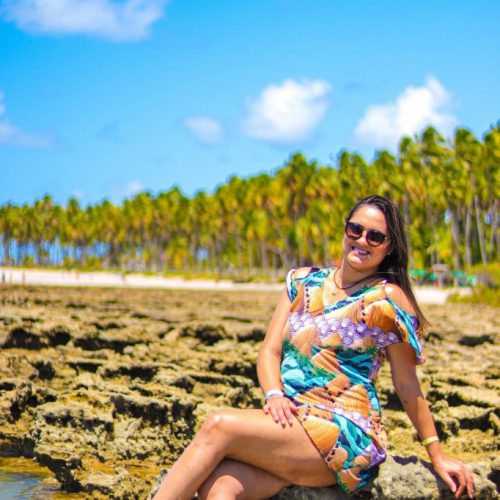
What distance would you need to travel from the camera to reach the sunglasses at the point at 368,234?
4195 mm

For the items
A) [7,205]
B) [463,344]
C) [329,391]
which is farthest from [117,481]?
[7,205]

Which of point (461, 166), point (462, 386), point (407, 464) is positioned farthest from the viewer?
point (461, 166)

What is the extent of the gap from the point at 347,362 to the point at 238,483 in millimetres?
803

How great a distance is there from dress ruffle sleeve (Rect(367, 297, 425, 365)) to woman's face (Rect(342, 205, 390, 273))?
226mm

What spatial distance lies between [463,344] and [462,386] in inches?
219

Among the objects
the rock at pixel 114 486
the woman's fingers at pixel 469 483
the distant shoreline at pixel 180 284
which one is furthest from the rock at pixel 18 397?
the distant shoreline at pixel 180 284

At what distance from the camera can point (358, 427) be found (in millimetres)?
3918

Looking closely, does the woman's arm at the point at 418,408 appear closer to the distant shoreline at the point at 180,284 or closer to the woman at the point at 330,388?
the woman at the point at 330,388

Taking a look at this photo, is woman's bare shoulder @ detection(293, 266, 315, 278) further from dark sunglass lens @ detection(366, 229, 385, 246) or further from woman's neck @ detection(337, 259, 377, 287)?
dark sunglass lens @ detection(366, 229, 385, 246)

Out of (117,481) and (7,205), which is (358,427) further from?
(7,205)

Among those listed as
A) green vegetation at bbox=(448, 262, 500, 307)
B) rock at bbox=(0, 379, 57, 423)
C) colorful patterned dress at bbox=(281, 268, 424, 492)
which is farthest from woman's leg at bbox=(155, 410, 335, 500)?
green vegetation at bbox=(448, 262, 500, 307)

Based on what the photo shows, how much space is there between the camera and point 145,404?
6.50m

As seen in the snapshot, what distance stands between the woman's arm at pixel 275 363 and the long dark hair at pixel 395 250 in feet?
1.77

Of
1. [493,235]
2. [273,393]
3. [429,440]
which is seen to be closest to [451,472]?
[429,440]
